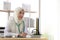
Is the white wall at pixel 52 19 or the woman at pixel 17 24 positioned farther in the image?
the woman at pixel 17 24

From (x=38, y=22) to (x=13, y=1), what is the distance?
38.5 inches

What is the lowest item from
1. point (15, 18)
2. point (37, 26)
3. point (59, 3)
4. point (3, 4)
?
point (37, 26)

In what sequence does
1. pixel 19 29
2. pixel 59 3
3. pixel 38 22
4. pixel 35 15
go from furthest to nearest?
pixel 35 15, pixel 38 22, pixel 19 29, pixel 59 3

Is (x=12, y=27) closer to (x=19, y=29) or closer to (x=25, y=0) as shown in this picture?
(x=19, y=29)

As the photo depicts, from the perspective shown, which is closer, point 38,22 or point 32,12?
point 38,22

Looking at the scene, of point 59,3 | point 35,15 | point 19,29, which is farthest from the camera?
point 35,15

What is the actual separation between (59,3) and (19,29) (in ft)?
3.00

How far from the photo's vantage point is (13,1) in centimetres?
342

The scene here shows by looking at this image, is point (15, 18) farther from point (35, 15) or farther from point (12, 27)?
A: point (35, 15)

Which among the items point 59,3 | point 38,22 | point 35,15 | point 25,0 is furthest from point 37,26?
point 59,3

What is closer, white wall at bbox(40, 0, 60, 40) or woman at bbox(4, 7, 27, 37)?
white wall at bbox(40, 0, 60, 40)

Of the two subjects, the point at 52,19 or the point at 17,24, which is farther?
the point at 17,24

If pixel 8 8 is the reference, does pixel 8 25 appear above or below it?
below

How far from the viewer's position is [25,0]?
3.48 metres
